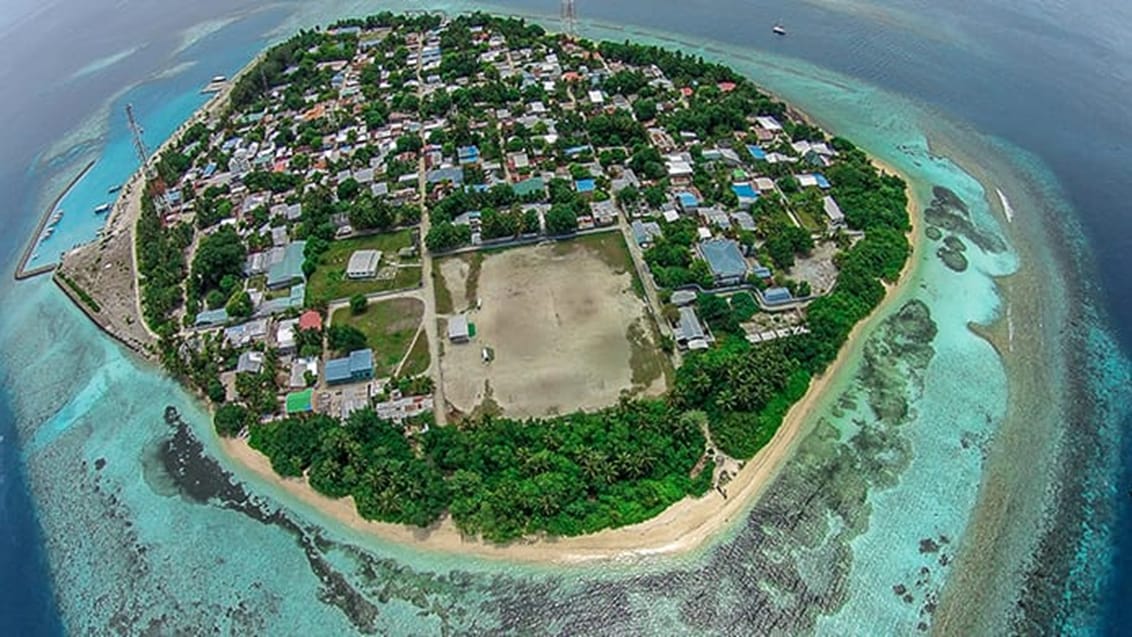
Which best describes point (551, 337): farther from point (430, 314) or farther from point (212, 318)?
point (212, 318)

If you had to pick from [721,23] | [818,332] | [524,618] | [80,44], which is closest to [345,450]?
[524,618]

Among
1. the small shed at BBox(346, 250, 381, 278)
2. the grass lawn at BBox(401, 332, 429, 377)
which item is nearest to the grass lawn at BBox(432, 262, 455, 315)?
the grass lawn at BBox(401, 332, 429, 377)

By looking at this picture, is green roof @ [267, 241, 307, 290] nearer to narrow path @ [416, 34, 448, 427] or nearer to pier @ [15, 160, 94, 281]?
narrow path @ [416, 34, 448, 427]

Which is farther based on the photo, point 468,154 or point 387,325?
point 468,154

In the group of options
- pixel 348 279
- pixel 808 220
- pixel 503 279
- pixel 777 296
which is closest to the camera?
pixel 777 296

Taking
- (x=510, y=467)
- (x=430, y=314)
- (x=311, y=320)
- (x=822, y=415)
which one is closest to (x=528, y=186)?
(x=430, y=314)

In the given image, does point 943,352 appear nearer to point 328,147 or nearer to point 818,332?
point 818,332
